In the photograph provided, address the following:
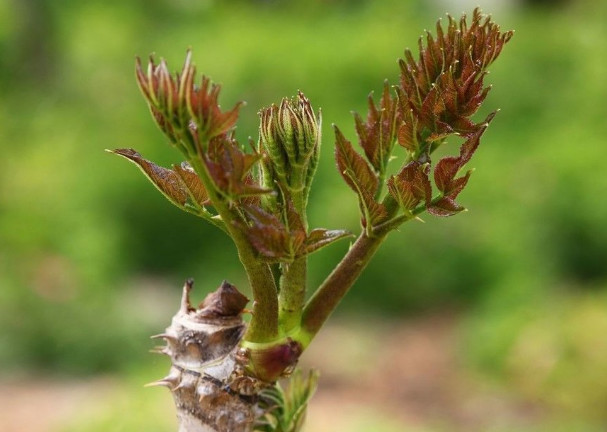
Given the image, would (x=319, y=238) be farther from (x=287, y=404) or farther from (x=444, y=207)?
(x=287, y=404)

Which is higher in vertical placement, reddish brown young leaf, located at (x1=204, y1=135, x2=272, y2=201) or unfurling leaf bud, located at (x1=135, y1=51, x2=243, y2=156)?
unfurling leaf bud, located at (x1=135, y1=51, x2=243, y2=156)

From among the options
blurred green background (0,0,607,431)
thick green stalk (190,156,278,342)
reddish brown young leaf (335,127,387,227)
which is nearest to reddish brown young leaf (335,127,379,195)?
reddish brown young leaf (335,127,387,227)

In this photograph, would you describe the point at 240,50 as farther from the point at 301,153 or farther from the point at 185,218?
the point at 301,153

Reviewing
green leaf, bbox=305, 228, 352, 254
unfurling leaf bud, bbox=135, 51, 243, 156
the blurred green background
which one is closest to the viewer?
unfurling leaf bud, bbox=135, 51, 243, 156

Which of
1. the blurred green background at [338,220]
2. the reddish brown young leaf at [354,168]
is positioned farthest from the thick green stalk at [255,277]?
the blurred green background at [338,220]

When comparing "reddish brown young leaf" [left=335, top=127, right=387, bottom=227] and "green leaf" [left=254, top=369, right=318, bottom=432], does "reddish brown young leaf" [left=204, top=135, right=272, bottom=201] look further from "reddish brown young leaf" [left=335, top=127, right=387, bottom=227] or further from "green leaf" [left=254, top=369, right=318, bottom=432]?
"green leaf" [left=254, top=369, right=318, bottom=432]

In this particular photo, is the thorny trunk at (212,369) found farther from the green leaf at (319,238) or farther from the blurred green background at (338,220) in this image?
the blurred green background at (338,220)

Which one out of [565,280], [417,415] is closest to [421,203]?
[417,415]
